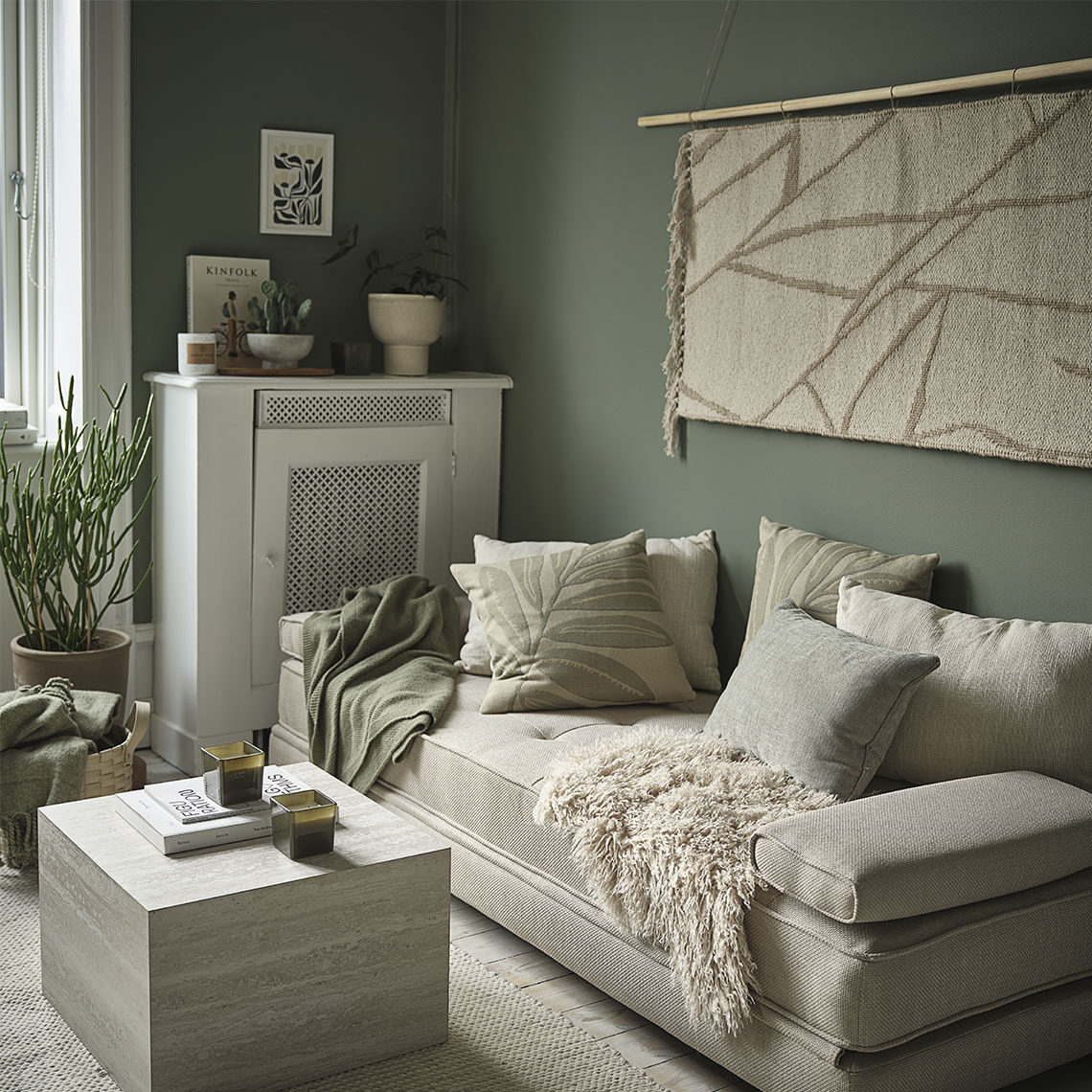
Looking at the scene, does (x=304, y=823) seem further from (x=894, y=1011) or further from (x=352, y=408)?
(x=352, y=408)

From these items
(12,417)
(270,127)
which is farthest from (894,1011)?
(270,127)

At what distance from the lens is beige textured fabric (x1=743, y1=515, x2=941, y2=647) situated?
2840mm

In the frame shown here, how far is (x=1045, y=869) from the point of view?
217cm

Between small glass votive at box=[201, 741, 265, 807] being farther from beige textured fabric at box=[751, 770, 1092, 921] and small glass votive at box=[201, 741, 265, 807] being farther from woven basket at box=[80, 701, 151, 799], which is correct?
beige textured fabric at box=[751, 770, 1092, 921]

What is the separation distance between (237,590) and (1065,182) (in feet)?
7.40

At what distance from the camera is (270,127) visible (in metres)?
3.87

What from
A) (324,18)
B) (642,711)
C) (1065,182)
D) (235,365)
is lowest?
(642,711)

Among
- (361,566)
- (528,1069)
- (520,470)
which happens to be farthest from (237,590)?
(528,1069)

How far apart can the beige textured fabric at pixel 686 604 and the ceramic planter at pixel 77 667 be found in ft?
2.89

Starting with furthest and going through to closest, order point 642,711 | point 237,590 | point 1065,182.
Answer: point 237,590
point 642,711
point 1065,182

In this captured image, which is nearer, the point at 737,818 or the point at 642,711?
the point at 737,818

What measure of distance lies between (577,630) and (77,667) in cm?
125

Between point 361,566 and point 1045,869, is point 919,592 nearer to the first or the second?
point 1045,869

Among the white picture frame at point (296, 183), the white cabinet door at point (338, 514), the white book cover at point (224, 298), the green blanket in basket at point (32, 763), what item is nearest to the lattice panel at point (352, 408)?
the white cabinet door at point (338, 514)
